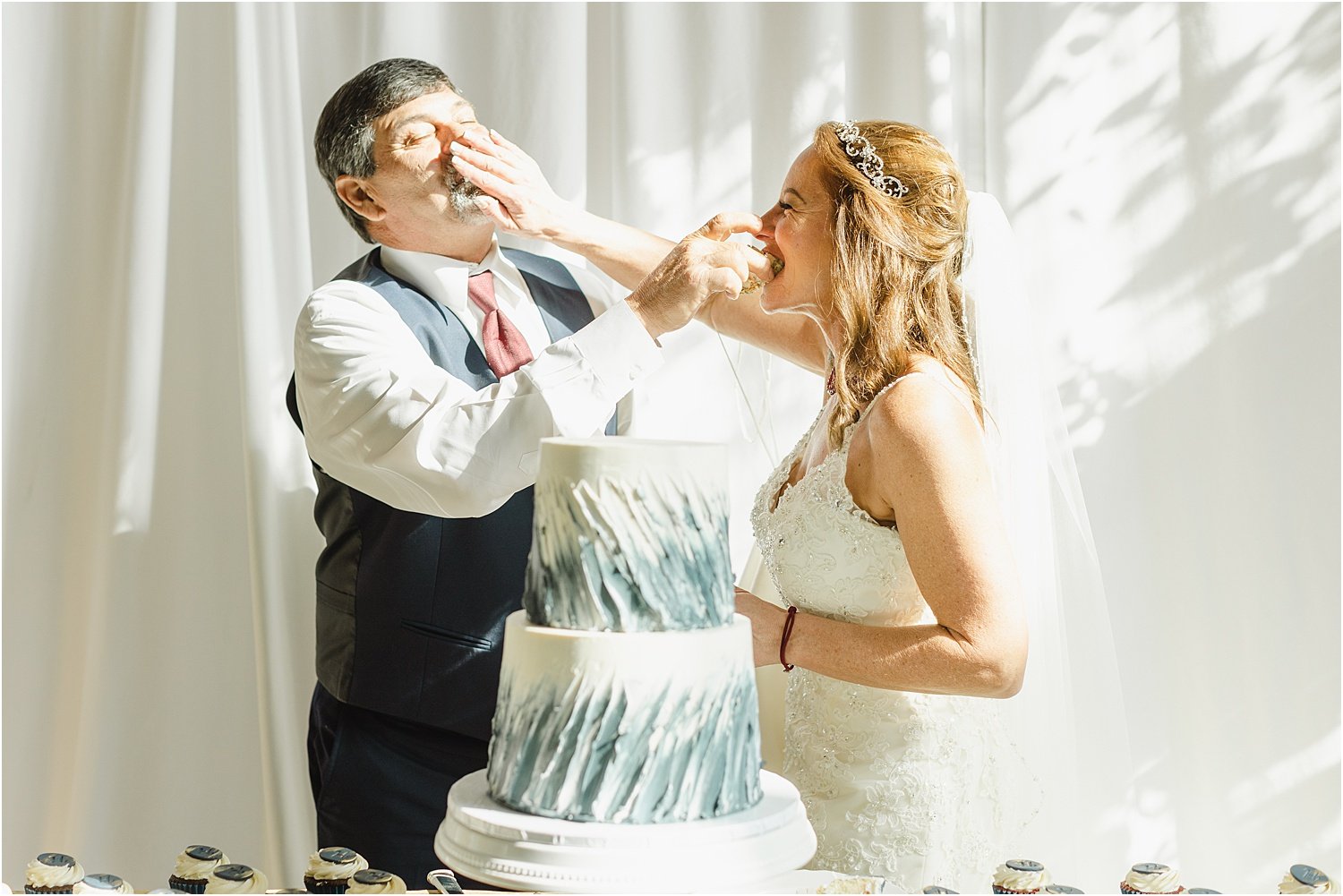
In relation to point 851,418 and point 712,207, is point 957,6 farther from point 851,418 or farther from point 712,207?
point 851,418

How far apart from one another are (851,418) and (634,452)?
920 millimetres

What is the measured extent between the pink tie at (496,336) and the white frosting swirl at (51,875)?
1.18 meters

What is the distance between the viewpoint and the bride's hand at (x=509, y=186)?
234 cm

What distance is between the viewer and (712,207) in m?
2.99

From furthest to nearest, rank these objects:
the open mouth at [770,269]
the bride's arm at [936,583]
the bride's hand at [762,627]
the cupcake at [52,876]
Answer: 1. the open mouth at [770,269]
2. the bride's hand at [762,627]
3. the bride's arm at [936,583]
4. the cupcake at [52,876]

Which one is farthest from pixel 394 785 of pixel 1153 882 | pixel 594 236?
pixel 1153 882

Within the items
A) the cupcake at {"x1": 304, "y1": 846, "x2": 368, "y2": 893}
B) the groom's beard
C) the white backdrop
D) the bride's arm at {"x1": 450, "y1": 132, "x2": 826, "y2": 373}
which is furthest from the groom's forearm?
the cupcake at {"x1": 304, "y1": 846, "x2": 368, "y2": 893}

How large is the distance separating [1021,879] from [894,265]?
1.11 m

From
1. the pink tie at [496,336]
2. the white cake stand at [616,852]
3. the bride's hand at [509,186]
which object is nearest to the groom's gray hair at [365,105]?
the bride's hand at [509,186]

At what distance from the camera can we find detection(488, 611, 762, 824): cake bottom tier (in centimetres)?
125

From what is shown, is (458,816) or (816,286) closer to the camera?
(458,816)

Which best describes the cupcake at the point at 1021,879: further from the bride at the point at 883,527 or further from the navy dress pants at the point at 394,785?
the navy dress pants at the point at 394,785

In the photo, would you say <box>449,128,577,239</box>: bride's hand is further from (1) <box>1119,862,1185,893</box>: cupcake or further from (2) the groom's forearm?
(1) <box>1119,862,1185,893</box>: cupcake

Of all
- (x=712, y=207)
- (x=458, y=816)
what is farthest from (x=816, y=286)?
(x=458, y=816)
